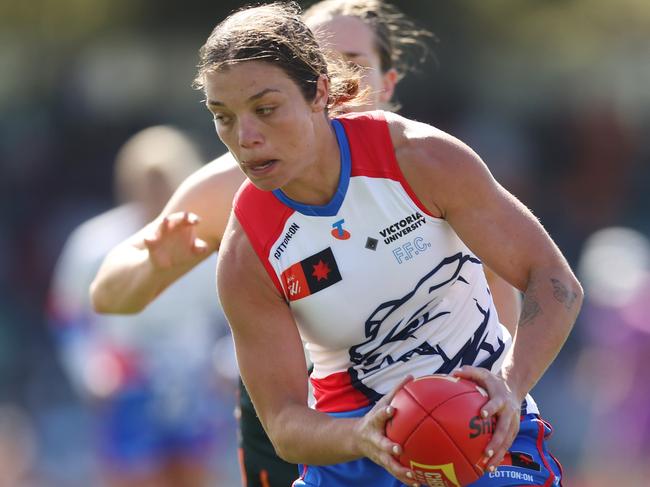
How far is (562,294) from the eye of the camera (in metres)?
3.70

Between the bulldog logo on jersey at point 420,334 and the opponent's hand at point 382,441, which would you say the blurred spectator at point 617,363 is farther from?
the opponent's hand at point 382,441

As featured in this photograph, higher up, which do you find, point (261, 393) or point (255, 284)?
point (255, 284)

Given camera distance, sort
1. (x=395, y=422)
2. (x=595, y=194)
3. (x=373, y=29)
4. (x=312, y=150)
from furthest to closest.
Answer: (x=595, y=194)
(x=373, y=29)
(x=312, y=150)
(x=395, y=422)

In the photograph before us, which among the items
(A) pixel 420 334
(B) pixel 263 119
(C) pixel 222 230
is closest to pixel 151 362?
(C) pixel 222 230

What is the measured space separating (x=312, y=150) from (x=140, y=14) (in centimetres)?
1027

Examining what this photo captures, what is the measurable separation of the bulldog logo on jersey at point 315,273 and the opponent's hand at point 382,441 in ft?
1.55

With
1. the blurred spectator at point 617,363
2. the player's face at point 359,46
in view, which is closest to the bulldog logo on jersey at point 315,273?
the player's face at point 359,46

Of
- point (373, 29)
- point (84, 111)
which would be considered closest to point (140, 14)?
point (84, 111)

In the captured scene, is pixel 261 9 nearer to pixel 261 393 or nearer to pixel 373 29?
pixel 261 393

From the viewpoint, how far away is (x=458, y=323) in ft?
12.8

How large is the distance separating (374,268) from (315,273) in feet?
0.58

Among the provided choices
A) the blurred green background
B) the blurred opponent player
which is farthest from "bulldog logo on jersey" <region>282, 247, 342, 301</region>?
the blurred green background

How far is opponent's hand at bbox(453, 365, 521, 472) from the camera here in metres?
3.33

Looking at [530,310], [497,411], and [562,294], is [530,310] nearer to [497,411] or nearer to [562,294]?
[562,294]
